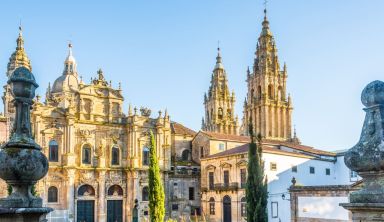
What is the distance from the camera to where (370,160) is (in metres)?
4.48

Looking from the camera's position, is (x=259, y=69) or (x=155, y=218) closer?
(x=155, y=218)

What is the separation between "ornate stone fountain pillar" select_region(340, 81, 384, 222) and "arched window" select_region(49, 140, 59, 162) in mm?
39674

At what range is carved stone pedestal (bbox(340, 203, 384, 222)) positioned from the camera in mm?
4492

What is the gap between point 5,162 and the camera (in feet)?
16.2

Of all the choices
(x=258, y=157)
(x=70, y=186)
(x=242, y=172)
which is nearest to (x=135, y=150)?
(x=70, y=186)

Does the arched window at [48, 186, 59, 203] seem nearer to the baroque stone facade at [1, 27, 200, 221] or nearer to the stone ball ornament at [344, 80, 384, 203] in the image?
the baroque stone facade at [1, 27, 200, 221]

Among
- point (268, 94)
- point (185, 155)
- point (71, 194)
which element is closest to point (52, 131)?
point (71, 194)

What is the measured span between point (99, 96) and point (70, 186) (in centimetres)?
993

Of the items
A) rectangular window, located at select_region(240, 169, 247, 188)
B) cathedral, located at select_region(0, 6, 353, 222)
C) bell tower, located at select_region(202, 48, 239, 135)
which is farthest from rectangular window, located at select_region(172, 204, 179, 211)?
bell tower, located at select_region(202, 48, 239, 135)

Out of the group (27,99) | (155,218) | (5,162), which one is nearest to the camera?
(5,162)

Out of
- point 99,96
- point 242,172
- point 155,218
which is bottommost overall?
point 155,218

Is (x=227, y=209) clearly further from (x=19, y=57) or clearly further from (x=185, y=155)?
(x=19, y=57)

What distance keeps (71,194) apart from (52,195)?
1768 mm

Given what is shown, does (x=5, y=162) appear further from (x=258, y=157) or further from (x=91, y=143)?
(x=91, y=143)
